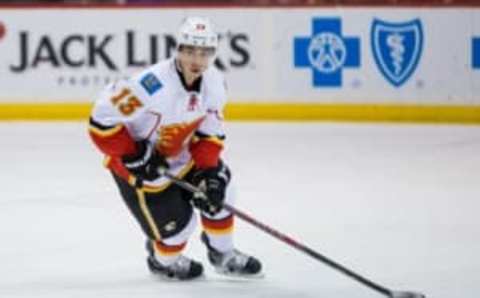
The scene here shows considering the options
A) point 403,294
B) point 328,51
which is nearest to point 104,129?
point 403,294

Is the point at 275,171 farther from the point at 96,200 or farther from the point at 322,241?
the point at 322,241

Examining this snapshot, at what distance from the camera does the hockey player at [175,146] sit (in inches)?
163

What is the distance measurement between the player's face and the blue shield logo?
15.7ft

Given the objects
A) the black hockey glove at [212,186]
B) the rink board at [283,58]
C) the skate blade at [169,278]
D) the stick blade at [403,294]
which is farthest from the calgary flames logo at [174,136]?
the rink board at [283,58]

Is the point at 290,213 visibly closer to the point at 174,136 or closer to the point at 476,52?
the point at 174,136

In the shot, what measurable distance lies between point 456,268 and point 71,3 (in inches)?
196

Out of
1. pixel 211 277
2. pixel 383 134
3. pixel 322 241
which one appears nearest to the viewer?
pixel 211 277

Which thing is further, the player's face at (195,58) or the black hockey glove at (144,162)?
the black hockey glove at (144,162)

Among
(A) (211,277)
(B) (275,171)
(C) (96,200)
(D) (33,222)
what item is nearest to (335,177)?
(B) (275,171)

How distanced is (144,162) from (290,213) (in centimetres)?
172

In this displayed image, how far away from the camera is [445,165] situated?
Answer: 7.09m

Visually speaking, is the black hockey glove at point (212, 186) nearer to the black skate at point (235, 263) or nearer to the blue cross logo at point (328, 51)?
the black skate at point (235, 263)

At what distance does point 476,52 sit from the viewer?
8734mm

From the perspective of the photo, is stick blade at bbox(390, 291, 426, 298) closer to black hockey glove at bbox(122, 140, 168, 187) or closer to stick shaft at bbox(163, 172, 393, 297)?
stick shaft at bbox(163, 172, 393, 297)
